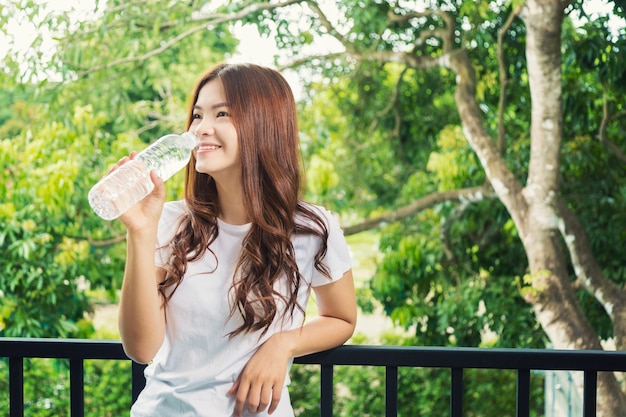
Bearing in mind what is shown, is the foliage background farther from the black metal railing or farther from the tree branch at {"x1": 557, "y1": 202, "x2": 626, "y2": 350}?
the black metal railing

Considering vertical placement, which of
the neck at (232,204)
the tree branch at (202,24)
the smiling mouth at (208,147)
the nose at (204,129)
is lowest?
the neck at (232,204)

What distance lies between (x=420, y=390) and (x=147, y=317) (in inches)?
210

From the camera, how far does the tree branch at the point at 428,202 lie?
4637mm

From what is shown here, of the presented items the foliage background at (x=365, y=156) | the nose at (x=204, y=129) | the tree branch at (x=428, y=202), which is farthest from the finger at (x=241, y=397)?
the tree branch at (x=428, y=202)

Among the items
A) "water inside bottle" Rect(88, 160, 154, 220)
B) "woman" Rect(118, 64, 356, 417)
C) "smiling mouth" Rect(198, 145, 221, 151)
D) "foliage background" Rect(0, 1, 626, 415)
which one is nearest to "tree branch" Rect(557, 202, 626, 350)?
"foliage background" Rect(0, 1, 626, 415)

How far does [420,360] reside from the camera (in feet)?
3.85

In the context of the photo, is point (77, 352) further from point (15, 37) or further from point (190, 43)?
point (190, 43)

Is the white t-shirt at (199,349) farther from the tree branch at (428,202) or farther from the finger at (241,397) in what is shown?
the tree branch at (428,202)

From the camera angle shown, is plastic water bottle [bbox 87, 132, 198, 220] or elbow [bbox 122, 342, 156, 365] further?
elbow [bbox 122, 342, 156, 365]

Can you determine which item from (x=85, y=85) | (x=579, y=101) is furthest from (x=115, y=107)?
(x=579, y=101)

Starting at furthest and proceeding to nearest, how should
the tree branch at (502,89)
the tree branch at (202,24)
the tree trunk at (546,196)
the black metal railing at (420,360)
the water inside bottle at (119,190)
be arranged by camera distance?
the tree branch at (202,24) < the tree branch at (502,89) < the tree trunk at (546,196) < the black metal railing at (420,360) < the water inside bottle at (119,190)

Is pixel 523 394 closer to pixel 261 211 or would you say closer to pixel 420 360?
pixel 420 360

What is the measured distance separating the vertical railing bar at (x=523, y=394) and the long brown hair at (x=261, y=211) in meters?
0.34

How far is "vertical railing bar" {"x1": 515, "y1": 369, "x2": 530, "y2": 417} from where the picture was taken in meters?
1.18
